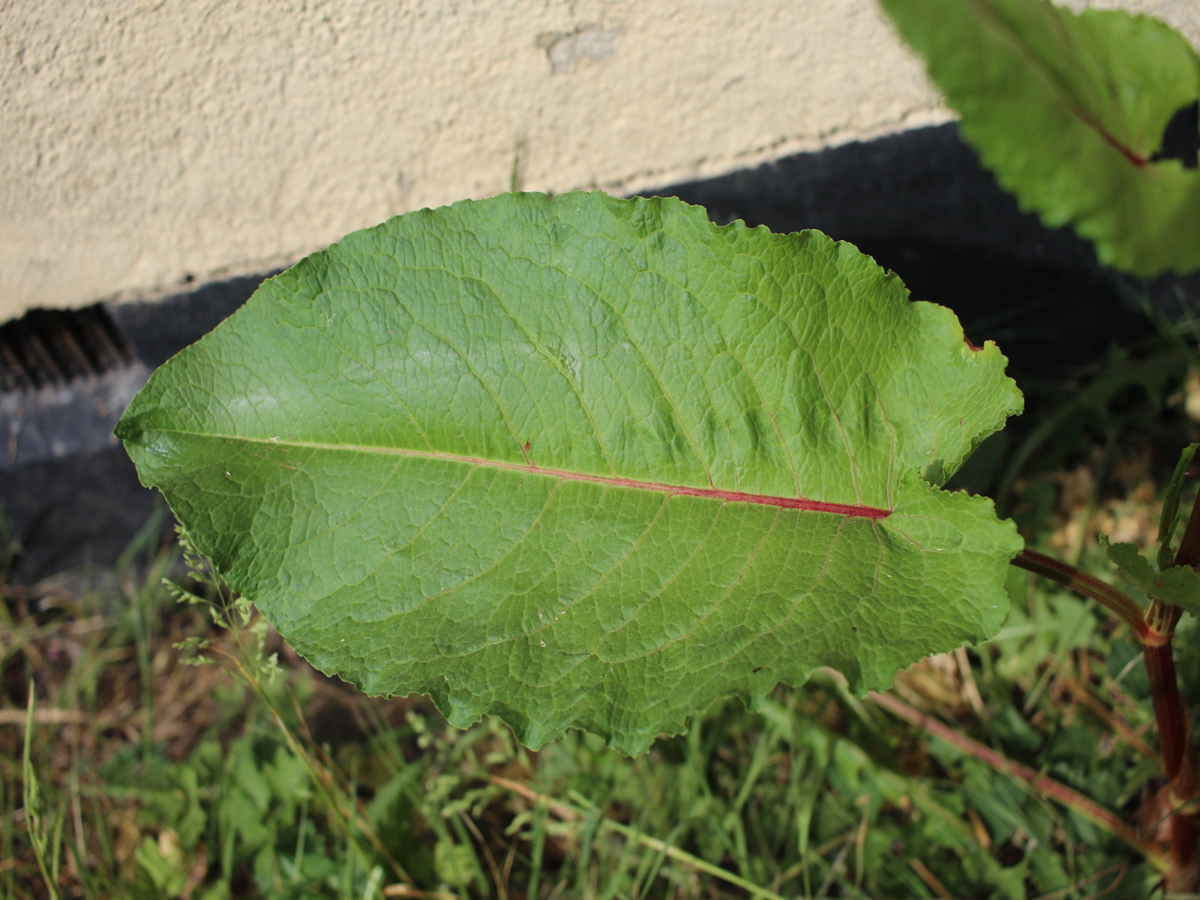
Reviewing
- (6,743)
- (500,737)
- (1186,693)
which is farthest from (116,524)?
(1186,693)

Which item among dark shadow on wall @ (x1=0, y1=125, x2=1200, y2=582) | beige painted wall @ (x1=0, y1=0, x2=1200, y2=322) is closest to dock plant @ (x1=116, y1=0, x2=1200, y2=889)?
beige painted wall @ (x1=0, y1=0, x2=1200, y2=322)

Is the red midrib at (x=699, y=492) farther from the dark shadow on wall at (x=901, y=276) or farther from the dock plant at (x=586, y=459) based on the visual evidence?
the dark shadow on wall at (x=901, y=276)

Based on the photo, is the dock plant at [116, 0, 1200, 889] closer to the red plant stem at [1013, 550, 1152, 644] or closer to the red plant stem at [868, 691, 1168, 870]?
the red plant stem at [1013, 550, 1152, 644]

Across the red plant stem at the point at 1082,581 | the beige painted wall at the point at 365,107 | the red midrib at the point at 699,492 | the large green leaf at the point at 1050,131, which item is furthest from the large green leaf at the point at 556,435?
the beige painted wall at the point at 365,107

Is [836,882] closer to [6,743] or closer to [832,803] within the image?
[832,803]

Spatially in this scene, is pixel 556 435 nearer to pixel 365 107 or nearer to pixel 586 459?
pixel 586 459

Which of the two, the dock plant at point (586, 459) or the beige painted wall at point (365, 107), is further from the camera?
the beige painted wall at point (365, 107)
